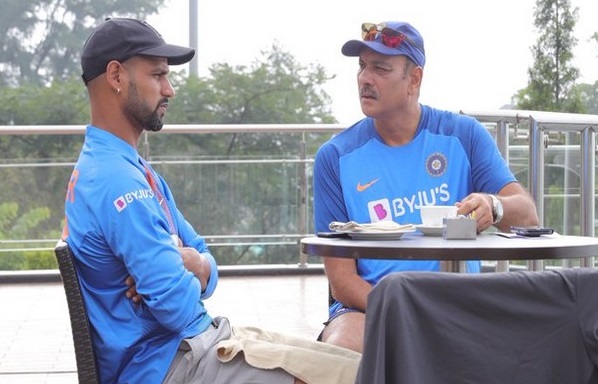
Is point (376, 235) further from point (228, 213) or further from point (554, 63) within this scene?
point (554, 63)

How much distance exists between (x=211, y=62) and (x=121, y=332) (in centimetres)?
1994

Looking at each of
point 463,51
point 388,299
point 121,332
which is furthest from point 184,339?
point 463,51

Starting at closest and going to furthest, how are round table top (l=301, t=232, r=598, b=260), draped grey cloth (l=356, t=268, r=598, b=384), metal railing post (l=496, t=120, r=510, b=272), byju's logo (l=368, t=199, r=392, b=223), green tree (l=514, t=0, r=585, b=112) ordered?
draped grey cloth (l=356, t=268, r=598, b=384)
round table top (l=301, t=232, r=598, b=260)
byju's logo (l=368, t=199, r=392, b=223)
metal railing post (l=496, t=120, r=510, b=272)
green tree (l=514, t=0, r=585, b=112)

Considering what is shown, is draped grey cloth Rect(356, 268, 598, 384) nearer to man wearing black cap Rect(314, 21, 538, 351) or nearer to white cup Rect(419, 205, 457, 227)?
white cup Rect(419, 205, 457, 227)

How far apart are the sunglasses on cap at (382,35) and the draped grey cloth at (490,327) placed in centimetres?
143

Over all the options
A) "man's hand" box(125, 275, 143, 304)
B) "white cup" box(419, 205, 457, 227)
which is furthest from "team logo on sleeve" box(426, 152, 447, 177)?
"man's hand" box(125, 275, 143, 304)

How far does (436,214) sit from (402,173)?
0.31 m

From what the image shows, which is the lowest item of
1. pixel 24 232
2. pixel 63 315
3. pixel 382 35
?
pixel 63 315

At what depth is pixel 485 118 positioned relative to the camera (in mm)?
5695

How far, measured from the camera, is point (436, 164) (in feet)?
11.6

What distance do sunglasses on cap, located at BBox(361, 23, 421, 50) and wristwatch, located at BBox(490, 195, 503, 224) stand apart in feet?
1.84

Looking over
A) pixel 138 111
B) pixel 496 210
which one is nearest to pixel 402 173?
pixel 496 210

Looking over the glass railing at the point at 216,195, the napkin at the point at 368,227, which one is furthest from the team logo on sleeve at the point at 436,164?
the glass railing at the point at 216,195

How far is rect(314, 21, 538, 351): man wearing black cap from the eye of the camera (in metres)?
3.48
